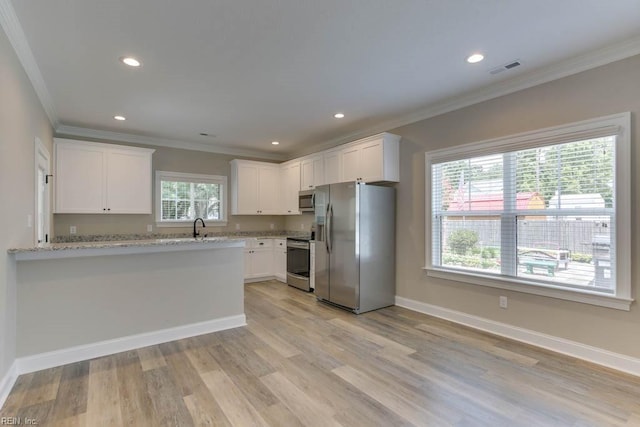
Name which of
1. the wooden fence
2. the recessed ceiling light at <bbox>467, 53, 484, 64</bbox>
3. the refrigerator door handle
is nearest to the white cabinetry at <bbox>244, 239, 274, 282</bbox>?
the refrigerator door handle

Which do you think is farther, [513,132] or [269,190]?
[269,190]

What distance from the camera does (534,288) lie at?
3.12 meters

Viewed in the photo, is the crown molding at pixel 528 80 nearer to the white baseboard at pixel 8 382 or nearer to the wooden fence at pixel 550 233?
the wooden fence at pixel 550 233

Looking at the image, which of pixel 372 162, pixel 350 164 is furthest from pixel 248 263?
pixel 372 162

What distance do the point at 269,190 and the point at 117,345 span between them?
4006 millimetres

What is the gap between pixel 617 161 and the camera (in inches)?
104

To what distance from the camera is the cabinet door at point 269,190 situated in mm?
6406

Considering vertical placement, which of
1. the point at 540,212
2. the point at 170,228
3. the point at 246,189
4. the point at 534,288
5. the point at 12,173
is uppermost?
the point at 246,189

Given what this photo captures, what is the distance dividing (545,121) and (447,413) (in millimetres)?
2775

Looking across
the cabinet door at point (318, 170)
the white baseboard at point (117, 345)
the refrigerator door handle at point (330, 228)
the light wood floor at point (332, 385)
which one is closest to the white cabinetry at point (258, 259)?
the cabinet door at point (318, 170)

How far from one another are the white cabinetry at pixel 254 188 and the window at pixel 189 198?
0.91 ft

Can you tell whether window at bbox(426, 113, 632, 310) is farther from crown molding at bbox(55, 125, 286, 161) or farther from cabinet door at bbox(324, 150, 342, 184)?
crown molding at bbox(55, 125, 286, 161)

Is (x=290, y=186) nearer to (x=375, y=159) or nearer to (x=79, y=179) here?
(x=375, y=159)

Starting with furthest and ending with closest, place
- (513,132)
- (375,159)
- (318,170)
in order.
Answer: (318,170) → (375,159) → (513,132)
